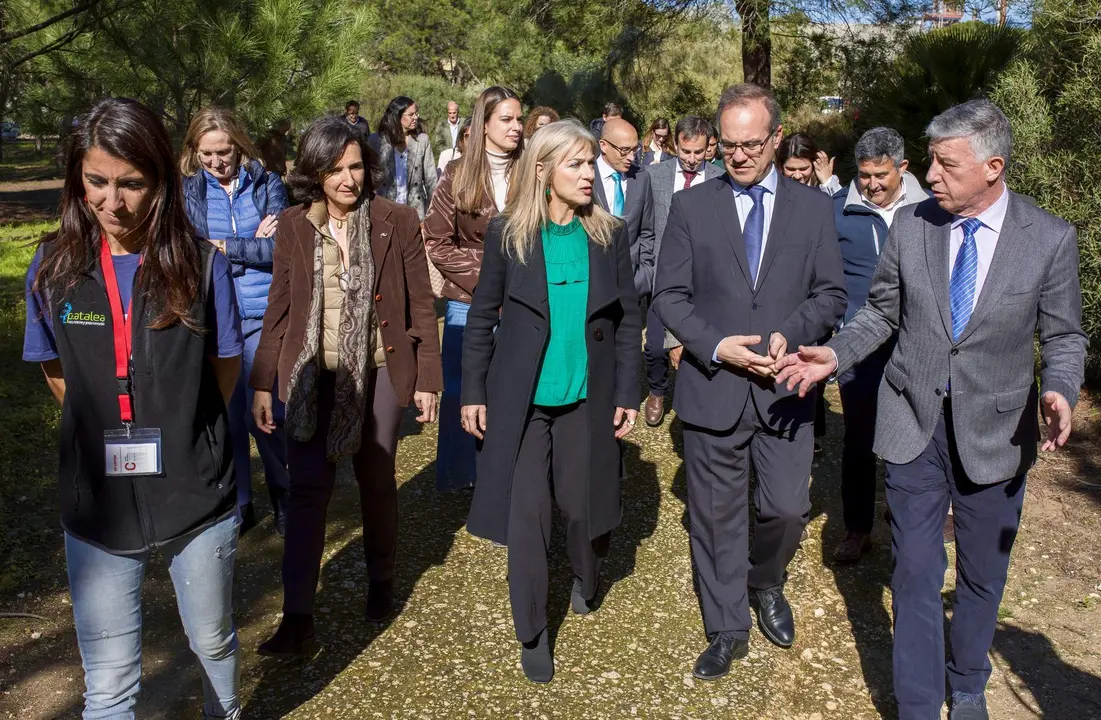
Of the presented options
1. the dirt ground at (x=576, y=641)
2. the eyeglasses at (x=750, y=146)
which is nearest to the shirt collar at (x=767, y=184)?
the eyeglasses at (x=750, y=146)

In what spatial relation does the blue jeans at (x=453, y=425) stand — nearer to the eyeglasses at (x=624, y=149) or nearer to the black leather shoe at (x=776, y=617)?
the eyeglasses at (x=624, y=149)

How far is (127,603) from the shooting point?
9.04ft

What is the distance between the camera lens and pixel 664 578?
16.1ft

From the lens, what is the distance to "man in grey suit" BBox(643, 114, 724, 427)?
702 centimetres

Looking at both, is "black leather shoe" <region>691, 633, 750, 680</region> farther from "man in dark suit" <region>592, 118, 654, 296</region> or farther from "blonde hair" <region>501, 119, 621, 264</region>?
"man in dark suit" <region>592, 118, 654, 296</region>

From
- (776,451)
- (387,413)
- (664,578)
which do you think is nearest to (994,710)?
(776,451)

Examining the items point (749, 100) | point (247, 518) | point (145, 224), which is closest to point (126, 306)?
point (145, 224)

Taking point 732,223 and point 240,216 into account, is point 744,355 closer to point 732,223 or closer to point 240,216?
point 732,223

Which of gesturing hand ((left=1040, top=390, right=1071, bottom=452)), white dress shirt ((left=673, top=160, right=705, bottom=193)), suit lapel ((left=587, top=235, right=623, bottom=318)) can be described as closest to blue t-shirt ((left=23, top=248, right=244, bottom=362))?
suit lapel ((left=587, top=235, right=623, bottom=318))

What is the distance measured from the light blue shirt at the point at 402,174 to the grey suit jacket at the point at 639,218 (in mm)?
5262

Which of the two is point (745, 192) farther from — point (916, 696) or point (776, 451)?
point (916, 696)

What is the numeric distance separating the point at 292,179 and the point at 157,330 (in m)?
1.46

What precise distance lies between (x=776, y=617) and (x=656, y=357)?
305cm

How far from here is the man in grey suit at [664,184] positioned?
7.02 meters
